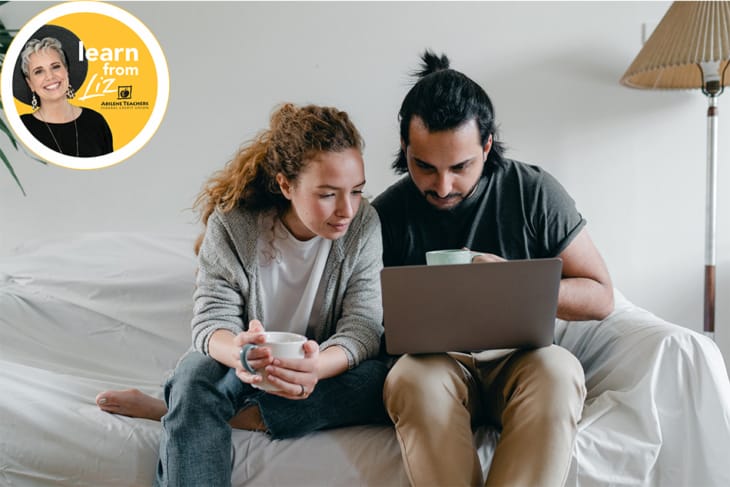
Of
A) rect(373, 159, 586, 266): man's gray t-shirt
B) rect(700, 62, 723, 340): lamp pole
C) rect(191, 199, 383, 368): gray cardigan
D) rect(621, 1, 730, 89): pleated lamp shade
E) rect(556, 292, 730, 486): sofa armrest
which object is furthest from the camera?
rect(700, 62, 723, 340): lamp pole

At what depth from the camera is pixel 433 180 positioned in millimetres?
1305

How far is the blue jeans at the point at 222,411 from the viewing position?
106 centimetres

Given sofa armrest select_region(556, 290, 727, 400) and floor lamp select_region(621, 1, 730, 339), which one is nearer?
sofa armrest select_region(556, 290, 727, 400)

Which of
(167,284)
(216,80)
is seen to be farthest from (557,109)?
(167,284)

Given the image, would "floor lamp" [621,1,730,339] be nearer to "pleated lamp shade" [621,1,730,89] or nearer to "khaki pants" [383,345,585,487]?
"pleated lamp shade" [621,1,730,89]

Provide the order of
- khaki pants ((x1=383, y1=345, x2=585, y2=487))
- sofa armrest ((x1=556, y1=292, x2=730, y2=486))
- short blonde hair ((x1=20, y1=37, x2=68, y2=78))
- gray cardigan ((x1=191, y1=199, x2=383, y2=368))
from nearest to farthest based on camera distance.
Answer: khaki pants ((x1=383, y1=345, x2=585, y2=487)) → sofa armrest ((x1=556, y1=292, x2=730, y2=486)) → gray cardigan ((x1=191, y1=199, x2=383, y2=368)) → short blonde hair ((x1=20, y1=37, x2=68, y2=78))

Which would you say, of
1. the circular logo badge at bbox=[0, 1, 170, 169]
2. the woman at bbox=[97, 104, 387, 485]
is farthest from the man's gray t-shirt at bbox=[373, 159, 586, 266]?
the circular logo badge at bbox=[0, 1, 170, 169]

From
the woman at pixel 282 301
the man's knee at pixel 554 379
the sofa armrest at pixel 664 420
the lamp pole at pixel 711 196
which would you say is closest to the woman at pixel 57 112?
the woman at pixel 282 301

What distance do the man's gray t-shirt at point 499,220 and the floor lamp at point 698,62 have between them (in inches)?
23.4

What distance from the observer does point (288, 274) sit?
1.32m

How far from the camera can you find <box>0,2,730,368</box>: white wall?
196 centimetres

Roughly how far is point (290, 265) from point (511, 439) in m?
0.54

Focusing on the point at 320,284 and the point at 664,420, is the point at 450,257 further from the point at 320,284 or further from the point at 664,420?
the point at 664,420

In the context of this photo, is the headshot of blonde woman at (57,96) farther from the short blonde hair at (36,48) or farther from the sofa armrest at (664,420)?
the sofa armrest at (664,420)
